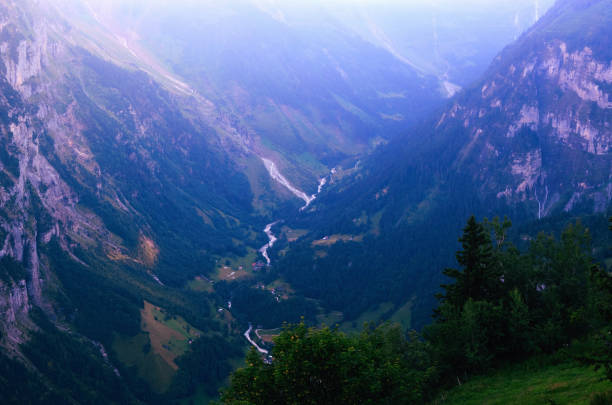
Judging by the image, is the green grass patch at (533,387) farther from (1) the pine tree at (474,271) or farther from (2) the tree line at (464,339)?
(1) the pine tree at (474,271)

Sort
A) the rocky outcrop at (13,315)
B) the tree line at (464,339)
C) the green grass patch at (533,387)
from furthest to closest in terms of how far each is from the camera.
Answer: the rocky outcrop at (13,315) < the tree line at (464,339) < the green grass patch at (533,387)

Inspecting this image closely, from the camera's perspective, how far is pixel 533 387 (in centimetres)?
5438

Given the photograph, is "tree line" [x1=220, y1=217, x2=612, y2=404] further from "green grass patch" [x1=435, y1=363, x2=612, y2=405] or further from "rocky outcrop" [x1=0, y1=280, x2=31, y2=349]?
"rocky outcrop" [x1=0, y1=280, x2=31, y2=349]

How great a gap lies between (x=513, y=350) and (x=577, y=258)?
727 inches

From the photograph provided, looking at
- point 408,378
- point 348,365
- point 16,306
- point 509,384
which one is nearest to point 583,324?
point 509,384

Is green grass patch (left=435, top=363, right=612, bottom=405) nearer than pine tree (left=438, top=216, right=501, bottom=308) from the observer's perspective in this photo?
Yes

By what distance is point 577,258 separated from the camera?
74812 mm

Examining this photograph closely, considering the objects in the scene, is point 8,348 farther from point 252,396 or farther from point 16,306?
point 252,396

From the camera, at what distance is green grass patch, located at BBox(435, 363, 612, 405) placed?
47375 millimetres

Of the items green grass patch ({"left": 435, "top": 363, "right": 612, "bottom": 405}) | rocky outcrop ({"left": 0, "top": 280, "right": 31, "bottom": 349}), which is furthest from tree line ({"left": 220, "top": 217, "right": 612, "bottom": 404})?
rocky outcrop ({"left": 0, "top": 280, "right": 31, "bottom": 349})

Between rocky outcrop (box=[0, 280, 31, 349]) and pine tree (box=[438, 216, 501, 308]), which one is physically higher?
rocky outcrop (box=[0, 280, 31, 349])

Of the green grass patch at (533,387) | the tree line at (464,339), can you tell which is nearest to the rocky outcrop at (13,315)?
the tree line at (464,339)

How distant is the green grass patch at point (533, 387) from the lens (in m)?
47.4

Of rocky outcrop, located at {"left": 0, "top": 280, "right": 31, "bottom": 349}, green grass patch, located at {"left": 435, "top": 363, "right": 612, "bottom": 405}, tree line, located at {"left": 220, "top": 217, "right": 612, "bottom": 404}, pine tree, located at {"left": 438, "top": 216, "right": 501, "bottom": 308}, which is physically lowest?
green grass patch, located at {"left": 435, "top": 363, "right": 612, "bottom": 405}
